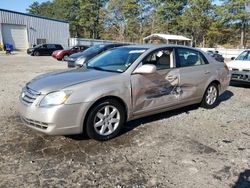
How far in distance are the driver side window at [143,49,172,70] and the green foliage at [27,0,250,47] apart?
4483cm

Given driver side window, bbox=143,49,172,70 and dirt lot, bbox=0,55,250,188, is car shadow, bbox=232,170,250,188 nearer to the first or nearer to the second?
dirt lot, bbox=0,55,250,188

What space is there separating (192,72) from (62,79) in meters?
2.80

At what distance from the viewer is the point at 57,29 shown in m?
41.2

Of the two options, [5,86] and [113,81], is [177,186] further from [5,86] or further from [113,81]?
[5,86]

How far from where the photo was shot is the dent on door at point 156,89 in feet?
14.8

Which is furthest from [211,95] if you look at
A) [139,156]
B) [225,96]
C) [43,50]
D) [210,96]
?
[43,50]

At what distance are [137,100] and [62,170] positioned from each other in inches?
69.9

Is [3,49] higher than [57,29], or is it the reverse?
[57,29]

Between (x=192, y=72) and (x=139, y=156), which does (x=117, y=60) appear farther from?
(x=139, y=156)

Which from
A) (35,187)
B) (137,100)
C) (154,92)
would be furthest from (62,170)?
(154,92)

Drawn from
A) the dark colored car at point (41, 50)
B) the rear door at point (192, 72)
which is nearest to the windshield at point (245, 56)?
the rear door at point (192, 72)

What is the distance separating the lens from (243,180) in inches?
126

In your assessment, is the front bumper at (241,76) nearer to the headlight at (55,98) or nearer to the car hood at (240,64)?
the car hood at (240,64)

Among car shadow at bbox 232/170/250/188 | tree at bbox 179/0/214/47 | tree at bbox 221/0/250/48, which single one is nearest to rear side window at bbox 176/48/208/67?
car shadow at bbox 232/170/250/188
